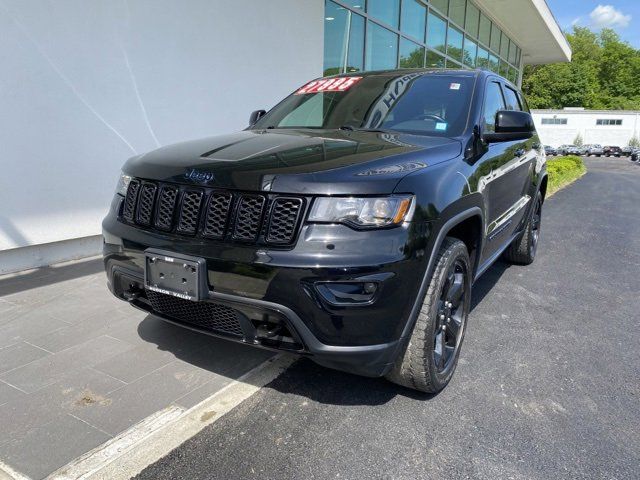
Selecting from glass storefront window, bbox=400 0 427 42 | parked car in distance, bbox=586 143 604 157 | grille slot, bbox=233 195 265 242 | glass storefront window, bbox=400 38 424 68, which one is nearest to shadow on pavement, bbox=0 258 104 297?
grille slot, bbox=233 195 265 242

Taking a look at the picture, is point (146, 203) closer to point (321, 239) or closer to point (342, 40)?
point (321, 239)

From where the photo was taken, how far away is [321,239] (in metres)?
2.00

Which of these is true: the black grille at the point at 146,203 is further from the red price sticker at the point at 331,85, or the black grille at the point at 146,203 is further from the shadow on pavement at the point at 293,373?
the red price sticker at the point at 331,85

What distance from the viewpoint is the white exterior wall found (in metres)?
4.20

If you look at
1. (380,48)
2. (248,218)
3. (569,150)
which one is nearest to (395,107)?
(248,218)

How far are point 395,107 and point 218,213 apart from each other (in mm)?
1567

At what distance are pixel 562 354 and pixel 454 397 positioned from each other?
1.06m

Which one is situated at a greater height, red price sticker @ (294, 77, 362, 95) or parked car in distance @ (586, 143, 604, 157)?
red price sticker @ (294, 77, 362, 95)

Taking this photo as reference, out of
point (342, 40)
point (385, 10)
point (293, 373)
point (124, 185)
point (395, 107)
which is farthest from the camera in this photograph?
point (385, 10)

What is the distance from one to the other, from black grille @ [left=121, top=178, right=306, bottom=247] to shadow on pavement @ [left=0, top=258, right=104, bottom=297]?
2.25 meters

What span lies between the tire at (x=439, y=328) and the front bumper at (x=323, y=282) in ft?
0.62

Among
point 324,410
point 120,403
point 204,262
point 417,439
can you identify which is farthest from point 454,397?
point 120,403

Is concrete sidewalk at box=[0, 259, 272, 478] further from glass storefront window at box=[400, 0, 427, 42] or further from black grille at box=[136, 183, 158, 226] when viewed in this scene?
glass storefront window at box=[400, 0, 427, 42]

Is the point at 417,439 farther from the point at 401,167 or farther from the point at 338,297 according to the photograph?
the point at 401,167
